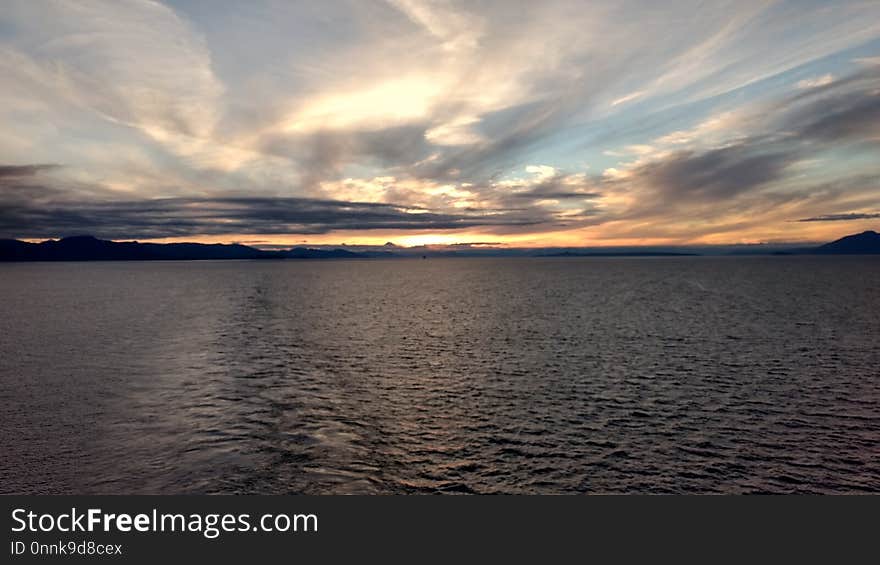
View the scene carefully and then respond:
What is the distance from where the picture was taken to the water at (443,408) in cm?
2712

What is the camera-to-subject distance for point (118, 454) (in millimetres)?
29609

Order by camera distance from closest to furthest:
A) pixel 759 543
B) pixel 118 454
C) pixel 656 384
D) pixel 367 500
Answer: pixel 759 543
pixel 367 500
pixel 118 454
pixel 656 384

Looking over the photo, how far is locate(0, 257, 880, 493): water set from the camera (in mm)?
27125

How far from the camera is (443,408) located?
39219 mm

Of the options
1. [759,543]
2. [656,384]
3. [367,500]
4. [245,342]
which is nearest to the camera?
[759,543]

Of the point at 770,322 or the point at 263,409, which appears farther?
the point at 770,322

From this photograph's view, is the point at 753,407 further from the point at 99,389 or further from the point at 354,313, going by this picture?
the point at 354,313

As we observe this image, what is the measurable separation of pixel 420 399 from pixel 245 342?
117ft

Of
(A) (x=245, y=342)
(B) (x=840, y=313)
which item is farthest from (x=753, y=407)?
(B) (x=840, y=313)

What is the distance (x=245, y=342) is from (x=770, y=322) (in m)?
82.8

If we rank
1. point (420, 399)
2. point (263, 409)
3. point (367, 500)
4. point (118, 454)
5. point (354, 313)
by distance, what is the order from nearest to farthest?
point (367, 500)
point (118, 454)
point (263, 409)
point (420, 399)
point (354, 313)

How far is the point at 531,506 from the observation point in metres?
22.3

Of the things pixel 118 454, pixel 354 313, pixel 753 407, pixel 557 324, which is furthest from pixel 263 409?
pixel 354 313

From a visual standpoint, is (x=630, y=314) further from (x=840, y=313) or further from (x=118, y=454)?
(x=118, y=454)
